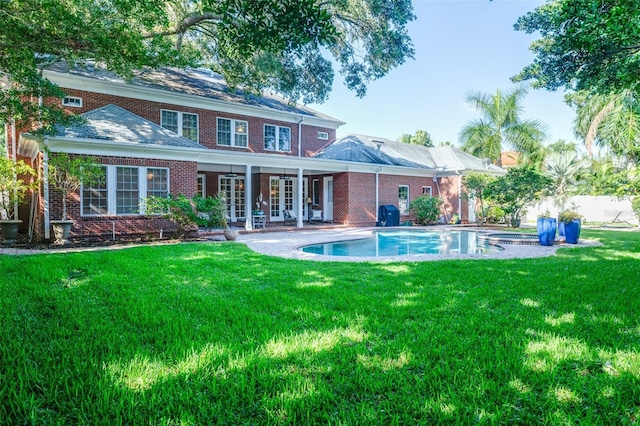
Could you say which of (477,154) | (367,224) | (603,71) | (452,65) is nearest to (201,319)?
(603,71)

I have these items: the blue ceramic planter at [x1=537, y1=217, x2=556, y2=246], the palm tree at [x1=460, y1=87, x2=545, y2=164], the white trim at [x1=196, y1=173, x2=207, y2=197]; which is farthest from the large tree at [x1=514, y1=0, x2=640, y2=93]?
the palm tree at [x1=460, y1=87, x2=545, y2=164]

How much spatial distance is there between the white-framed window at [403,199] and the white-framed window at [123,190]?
1326 cm

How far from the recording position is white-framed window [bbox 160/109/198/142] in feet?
55.5

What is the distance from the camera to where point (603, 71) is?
6.28 meters

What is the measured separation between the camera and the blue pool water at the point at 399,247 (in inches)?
408

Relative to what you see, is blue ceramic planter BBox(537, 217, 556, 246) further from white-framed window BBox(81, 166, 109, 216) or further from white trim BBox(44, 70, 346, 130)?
white trim BBox(44, 70, 346, 130)

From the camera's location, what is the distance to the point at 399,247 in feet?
38.3

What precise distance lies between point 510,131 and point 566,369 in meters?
29.9

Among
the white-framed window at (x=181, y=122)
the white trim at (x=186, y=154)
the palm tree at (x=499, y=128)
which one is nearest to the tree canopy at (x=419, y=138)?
the palm tree at (x=499, y=128)

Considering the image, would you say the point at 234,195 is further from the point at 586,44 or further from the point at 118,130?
the point at 586,44

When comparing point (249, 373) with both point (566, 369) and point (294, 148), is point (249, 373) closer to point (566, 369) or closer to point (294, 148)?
point (566, 369)

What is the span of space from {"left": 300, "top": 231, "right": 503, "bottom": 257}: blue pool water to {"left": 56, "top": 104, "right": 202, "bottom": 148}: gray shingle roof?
6.78m

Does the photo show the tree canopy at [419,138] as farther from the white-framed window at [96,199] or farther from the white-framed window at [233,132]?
the white-framed window at [96,199]

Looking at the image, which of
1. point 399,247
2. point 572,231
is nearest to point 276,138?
point 399,247
